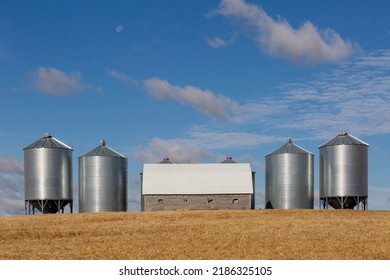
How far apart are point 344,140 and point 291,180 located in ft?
24.6

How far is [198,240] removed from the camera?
33.0m

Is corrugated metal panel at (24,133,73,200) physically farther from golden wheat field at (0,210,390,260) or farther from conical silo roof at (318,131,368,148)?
conical silo roof at (318,131,368,148)

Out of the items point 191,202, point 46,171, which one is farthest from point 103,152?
point 191,202

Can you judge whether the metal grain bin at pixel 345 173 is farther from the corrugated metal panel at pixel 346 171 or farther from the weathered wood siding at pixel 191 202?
the weathered wood siding at pixel 191 202

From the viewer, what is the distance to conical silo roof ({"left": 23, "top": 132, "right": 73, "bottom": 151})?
68.2 m

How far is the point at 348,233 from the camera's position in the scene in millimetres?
36781

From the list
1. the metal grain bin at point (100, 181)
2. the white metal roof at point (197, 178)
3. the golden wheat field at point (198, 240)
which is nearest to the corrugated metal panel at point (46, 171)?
the metal grain bin at point (100, 181)

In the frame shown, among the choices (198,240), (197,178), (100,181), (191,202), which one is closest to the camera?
(198,240)

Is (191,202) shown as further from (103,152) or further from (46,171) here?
(46,171)

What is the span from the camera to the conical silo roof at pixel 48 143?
68.2m

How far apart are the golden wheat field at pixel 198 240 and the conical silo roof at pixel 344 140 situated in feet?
54.0

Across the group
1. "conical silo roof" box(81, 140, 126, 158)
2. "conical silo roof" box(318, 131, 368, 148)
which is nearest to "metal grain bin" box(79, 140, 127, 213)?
"conical silo roof" box(81, 140, 126, 158)

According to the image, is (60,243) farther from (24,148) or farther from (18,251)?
(24,148)
